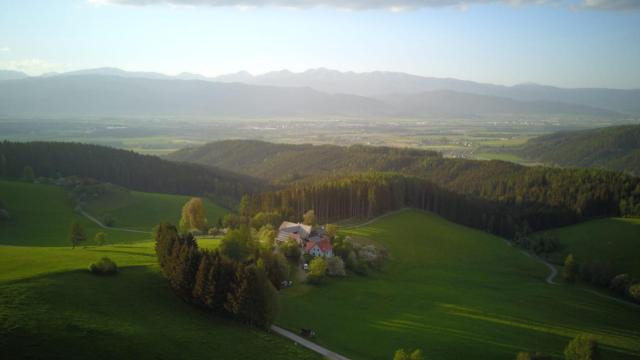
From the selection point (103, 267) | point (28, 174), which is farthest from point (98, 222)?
point (103, 267)

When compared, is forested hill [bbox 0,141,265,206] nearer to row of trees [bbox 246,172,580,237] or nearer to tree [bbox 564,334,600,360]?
row of trees [bbox 246,172,580,237]

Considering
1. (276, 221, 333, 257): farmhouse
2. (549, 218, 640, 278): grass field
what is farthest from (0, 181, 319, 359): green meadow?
(549, 218, 640, 278): grass field

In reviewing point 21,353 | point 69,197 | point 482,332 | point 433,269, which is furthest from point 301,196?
point 21,353

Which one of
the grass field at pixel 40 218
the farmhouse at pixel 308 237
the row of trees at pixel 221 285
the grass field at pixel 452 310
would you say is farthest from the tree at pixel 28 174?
the row of trees at pixel 221 285

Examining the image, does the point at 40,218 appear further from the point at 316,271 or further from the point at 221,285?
the point at 221,285

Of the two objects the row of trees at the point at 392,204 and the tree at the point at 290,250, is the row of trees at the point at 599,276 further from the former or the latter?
the tree at the point at 290,250

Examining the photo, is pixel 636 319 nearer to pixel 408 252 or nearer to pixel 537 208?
pixel 408 252
